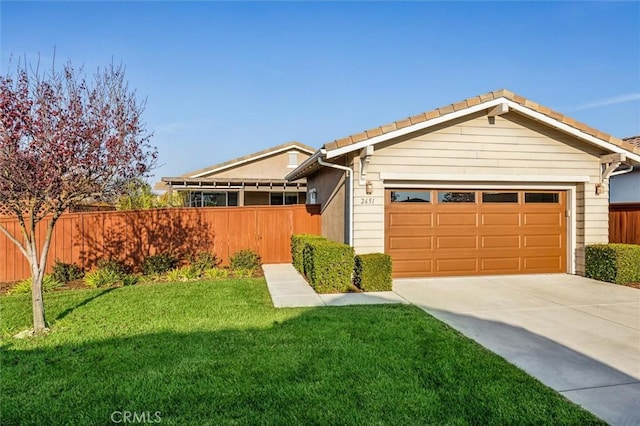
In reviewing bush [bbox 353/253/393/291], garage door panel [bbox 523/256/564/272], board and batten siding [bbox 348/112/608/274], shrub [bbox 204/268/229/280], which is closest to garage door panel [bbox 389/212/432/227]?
board and batten siding [bbox 348/112/608/274]

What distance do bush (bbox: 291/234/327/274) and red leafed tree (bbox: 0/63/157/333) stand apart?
482 cm

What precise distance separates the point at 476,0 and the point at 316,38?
4.73 metres

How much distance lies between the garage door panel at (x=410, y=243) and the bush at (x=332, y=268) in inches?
55.9

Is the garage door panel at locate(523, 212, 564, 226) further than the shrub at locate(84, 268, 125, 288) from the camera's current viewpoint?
Yes

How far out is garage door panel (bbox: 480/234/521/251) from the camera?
9133 millimetres

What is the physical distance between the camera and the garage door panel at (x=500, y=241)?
913 centimetres

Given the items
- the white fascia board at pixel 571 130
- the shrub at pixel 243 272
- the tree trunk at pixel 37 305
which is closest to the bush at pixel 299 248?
the shrub at pixel 243 272

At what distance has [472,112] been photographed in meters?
8.44

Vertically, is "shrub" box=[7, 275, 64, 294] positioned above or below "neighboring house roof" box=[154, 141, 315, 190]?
below

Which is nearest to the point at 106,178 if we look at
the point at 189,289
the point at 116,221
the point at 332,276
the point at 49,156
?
the point at 49,156

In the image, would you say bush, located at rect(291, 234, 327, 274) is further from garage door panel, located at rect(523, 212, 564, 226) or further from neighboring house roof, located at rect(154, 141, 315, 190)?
neighboring house roof, located at rect(154, 141, 315, 190)

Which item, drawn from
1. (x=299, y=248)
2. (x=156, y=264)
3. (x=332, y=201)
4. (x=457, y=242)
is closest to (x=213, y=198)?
(x=156, y=264)

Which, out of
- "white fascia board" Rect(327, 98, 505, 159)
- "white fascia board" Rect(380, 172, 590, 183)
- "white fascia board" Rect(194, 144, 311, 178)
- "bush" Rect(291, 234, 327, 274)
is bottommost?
"bush" Rect(291, 234, 327, 274)

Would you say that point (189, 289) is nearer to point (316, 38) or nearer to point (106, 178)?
point (106, 178)
